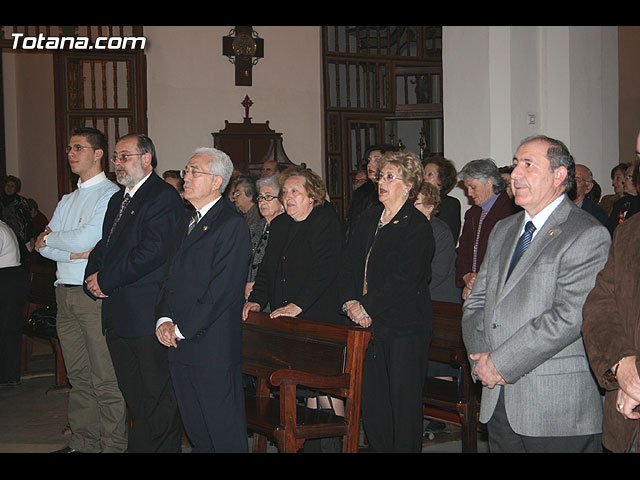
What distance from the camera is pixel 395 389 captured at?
3.53 metres

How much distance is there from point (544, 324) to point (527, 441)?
391 mm

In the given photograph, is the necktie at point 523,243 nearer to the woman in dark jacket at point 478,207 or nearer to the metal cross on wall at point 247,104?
the woman in dark jacket at point 478,207

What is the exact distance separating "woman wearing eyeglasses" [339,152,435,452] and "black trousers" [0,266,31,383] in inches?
129

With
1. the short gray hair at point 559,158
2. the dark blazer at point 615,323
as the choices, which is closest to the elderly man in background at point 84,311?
the short gray hair at point 559,158

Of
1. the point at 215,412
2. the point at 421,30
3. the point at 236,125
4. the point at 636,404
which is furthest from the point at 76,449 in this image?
the point at 421,30

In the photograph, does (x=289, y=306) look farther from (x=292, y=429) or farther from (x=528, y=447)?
(x=528, y=447)

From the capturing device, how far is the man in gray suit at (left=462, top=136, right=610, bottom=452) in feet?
8.03

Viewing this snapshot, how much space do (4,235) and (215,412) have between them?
3.12m

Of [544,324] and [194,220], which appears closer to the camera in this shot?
[544,324]

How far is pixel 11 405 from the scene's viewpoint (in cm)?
552

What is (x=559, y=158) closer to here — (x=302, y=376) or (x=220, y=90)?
(x=302, y=376)

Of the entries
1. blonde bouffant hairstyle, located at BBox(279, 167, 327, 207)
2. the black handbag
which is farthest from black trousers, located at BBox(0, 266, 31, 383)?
blonde bouffant hairstyle, located at BBox(279, 167, 327, 207)

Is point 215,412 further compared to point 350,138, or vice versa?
point 350,138

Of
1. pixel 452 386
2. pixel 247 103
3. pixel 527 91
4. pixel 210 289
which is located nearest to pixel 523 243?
pixel 210 289
